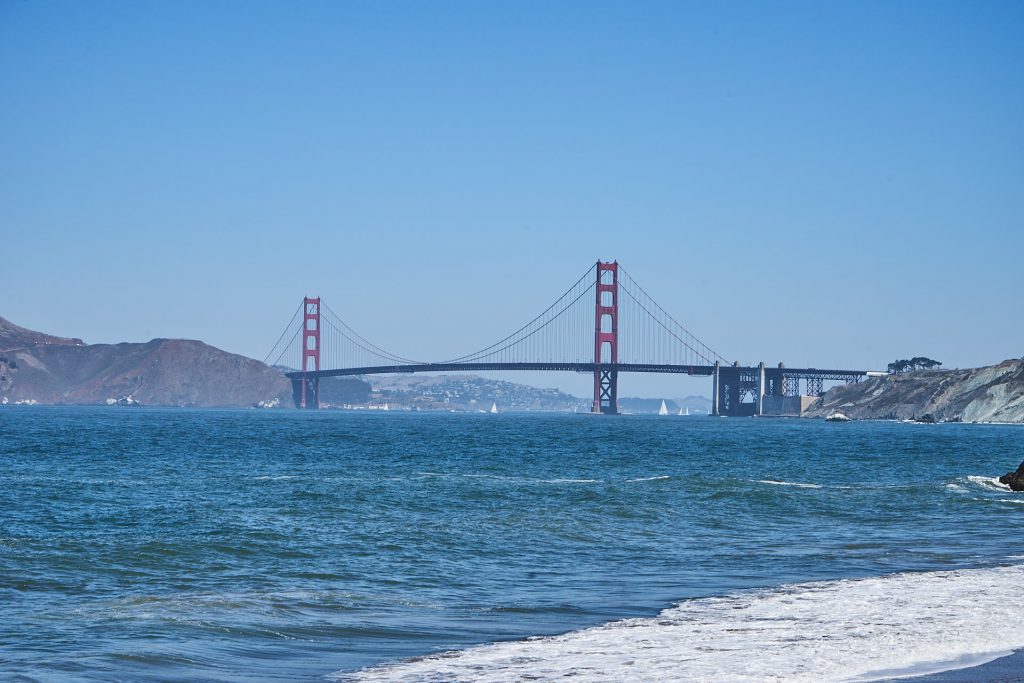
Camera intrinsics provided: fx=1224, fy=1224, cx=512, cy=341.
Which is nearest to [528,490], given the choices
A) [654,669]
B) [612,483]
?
[612,483]

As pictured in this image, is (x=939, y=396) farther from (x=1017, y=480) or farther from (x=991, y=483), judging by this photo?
(x=1017, y=480)

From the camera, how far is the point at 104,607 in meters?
12.0

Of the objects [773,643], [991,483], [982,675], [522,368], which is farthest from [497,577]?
[522,368]

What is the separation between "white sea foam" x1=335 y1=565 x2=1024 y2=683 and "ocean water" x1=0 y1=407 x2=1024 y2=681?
0.04 m

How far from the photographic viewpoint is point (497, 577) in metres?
14.3

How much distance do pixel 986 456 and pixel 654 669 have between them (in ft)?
146

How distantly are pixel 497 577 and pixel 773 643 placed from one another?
5.10 meters

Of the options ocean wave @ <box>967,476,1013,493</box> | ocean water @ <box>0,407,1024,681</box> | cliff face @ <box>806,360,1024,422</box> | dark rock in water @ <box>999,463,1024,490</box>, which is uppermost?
cliff face @ <box>806,360,1024,422</box>

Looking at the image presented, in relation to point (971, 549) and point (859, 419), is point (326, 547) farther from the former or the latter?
point (859, 419)

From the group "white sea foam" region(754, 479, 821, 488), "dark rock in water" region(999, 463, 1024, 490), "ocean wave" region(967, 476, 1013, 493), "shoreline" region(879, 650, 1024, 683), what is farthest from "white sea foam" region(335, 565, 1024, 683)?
"ocean wave" region(967, 476, 1013, 493)

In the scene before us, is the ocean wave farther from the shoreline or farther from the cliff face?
the cliff face

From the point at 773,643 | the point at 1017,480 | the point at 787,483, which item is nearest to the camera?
the point at 773,643

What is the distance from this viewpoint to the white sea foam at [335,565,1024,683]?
341 inches

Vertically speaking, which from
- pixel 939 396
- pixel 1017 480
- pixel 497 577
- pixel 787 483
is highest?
pixel 939 396
